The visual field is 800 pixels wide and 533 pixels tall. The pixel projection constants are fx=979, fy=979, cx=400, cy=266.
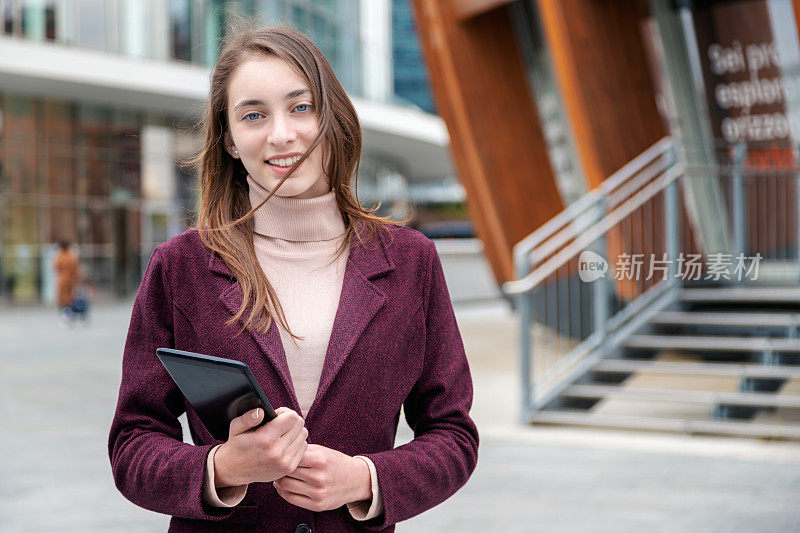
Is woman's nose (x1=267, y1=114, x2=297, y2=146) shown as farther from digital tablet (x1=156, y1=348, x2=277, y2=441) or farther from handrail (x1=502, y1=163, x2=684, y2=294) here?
handrail (x1=502, y1=163, x2=684, y2=294)

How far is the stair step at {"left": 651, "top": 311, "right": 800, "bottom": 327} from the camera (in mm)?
9008

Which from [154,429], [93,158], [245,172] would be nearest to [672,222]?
[245,172]

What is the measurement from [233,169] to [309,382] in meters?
0.47

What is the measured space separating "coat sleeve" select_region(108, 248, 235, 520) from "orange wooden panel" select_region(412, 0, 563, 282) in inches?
452

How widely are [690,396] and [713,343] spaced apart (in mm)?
877

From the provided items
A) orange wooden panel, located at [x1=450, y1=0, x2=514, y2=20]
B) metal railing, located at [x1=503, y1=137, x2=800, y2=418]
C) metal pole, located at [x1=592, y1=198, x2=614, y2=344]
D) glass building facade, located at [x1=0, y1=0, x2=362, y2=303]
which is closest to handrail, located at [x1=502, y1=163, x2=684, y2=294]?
metal railing, located at [x1=503, y1=137, x2=800, y2=418]

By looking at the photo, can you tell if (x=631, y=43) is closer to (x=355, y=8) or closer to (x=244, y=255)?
(x=244, y=255)

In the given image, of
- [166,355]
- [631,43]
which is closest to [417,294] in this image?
[166,355]

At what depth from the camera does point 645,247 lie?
1048 cm

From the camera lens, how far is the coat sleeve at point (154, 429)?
168 centimetres

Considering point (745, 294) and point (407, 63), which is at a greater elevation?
point (407, 63)

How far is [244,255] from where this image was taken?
1.82 metres

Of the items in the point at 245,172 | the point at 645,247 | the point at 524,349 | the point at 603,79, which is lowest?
the point at 524,349

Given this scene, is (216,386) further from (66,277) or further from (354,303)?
(66,277)
